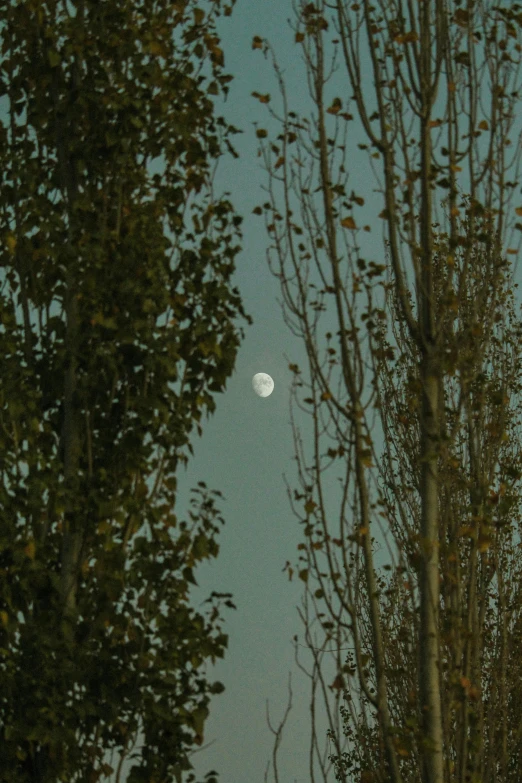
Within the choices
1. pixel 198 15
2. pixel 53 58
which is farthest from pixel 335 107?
pixel 53 58

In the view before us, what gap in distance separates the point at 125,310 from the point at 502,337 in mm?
5126

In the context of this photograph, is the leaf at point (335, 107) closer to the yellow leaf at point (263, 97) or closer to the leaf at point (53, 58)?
the yellow leaf at point (263, 97)

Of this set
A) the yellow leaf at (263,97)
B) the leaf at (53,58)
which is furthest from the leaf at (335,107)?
the leaf at (53,58)

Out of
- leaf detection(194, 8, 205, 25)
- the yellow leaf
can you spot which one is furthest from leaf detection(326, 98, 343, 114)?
leaf detection(194, 8, 205, 25)

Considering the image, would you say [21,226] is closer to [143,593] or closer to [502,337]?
[143,593]

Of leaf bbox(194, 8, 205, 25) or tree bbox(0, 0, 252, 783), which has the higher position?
leaf bbox(194, 8, 205, 25)

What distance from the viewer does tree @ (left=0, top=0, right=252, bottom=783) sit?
570cm

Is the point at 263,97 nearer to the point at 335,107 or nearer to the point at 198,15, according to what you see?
the point at 335,107

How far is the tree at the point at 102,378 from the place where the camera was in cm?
570

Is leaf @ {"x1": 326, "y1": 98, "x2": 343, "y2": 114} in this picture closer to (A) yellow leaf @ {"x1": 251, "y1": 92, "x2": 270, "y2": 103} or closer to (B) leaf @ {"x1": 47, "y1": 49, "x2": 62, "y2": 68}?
(A) yellow leaf @ {"x1": 251, "y1": 92, "x2": 270, "y2": 103}

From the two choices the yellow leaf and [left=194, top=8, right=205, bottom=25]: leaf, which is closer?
the yellow leaf

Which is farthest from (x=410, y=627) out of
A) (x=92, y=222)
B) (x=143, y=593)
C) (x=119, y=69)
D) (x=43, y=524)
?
(x=119, y=69)

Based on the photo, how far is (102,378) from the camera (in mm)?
6152

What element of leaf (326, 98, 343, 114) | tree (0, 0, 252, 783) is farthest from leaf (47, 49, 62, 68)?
leaf (326, 98, 343, 114)
